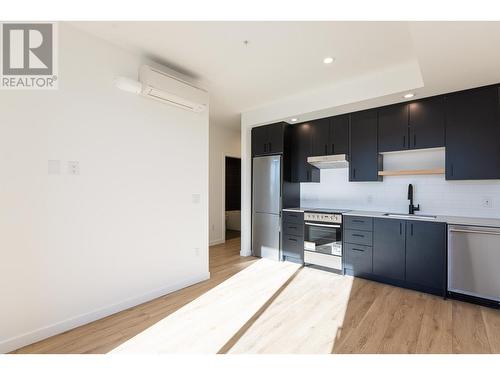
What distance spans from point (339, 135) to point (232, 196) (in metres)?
3.34

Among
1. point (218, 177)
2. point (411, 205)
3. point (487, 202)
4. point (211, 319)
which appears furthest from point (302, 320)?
point (218, 177)

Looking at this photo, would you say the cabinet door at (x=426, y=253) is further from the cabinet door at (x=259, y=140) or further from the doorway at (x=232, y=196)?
the doorway at (x=232, y=196)

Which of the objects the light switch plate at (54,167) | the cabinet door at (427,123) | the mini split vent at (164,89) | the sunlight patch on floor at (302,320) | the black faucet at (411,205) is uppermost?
the mini split vent at (164,89)

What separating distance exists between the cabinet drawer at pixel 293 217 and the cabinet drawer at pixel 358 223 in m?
0.71

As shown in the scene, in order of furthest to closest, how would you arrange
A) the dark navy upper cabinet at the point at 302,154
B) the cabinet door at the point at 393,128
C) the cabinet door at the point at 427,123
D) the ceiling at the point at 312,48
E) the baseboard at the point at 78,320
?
the dark navy upper cabinet at the point at 302,154
the cabinet door at the point at 393,128
the cabinet door at the point at 427,123
the ceiling at the point at 312,48
the baseboard at the point at 78,320

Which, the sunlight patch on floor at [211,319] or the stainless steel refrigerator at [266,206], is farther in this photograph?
the stainless steel refrigerator at [266,206]

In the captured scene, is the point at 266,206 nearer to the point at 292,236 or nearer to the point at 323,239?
the point at 292,236

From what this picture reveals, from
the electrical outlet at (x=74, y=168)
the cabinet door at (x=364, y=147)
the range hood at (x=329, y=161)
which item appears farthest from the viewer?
the range hood at (x=329, y=161)

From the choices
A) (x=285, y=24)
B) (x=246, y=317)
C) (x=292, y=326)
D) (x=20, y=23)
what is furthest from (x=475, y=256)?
(x=20, y=23)

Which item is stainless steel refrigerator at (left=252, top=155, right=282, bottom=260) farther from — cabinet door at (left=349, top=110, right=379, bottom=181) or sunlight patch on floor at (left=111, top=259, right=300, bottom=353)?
cabinet door at (left=349, top=110, right=379, bottom=181)

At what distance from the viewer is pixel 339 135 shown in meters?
3.88

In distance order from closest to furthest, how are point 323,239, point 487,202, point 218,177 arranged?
point 487,202 < point 323,239 < point 218,177

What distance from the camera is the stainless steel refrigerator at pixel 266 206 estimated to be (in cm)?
427

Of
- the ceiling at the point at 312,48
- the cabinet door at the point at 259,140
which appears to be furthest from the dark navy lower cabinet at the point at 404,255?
the cabinet door at the point at 259,140
